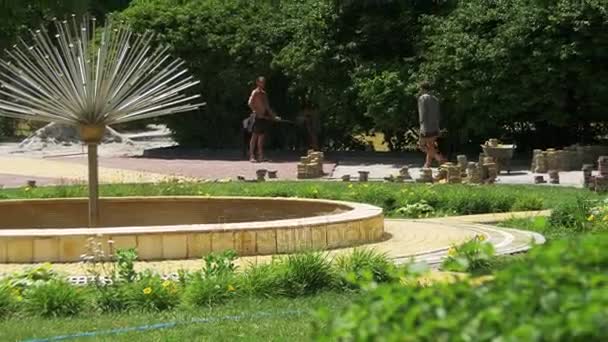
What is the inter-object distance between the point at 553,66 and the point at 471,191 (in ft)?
21.9

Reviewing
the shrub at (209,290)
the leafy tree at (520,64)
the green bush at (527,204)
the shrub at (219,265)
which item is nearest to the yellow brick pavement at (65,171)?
the leafy tree at (520,64)

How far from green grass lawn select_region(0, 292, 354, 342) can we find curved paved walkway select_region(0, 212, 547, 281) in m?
1.05

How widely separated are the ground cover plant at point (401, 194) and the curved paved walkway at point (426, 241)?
0.73m

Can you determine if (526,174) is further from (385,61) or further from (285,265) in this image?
(285,265)

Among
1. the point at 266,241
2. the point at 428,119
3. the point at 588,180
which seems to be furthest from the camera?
the point at 428,119

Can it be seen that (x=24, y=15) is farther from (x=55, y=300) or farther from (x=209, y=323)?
(x=209, y=323)

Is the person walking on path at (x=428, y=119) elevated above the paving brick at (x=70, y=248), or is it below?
above

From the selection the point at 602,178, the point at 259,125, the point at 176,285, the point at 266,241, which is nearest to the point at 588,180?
the point at 602,178

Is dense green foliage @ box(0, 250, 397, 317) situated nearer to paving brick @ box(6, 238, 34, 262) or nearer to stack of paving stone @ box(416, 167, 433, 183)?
paving brick @ box(6, 238, 34, 262)

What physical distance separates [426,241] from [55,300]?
157 inches

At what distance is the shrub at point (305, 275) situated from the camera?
7.68 m

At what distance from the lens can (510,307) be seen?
269cm

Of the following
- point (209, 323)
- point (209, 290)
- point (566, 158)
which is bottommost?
point (209, 323)

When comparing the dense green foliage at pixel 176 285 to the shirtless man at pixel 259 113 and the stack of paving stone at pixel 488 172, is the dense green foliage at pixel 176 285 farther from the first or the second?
the shirtless man at pixel 259 113
